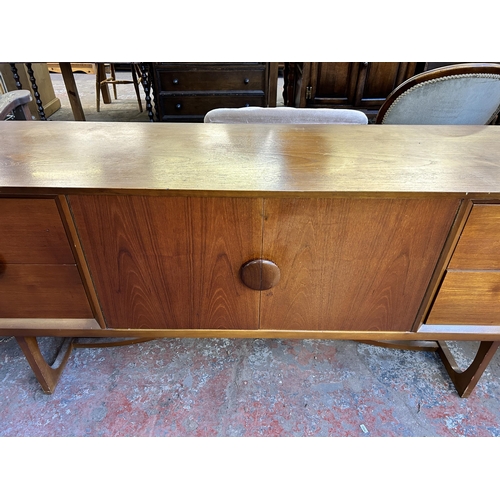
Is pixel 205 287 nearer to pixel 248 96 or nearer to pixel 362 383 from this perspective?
pixel 362 383

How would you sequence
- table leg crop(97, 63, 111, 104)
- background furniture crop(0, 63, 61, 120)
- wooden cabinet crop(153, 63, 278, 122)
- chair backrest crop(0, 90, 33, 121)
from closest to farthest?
1. chair backrest crop(0, 90, 33, 121)
2. wooden cabinet crop(153, 63, 278, 122)
3. background furniture crop(0, 63, 61, 120)
4. table leg crop(97, 63, 111, 104)

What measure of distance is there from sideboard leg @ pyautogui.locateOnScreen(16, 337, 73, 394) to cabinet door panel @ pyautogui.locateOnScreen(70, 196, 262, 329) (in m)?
0.28

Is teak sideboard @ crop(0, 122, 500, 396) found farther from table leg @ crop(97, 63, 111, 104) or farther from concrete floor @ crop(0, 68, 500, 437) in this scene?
table leg @ crop(97, 63, 111, 104)

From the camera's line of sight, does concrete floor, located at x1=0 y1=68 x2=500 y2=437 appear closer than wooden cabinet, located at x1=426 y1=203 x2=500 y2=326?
No

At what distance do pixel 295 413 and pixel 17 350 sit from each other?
0.93 meters

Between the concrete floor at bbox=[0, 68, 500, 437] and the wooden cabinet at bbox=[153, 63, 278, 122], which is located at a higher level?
the wooden cabinet at bbox=[153, 63, 278, 122]

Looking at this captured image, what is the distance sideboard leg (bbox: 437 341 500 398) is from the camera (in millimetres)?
961

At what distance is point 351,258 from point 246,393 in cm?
58

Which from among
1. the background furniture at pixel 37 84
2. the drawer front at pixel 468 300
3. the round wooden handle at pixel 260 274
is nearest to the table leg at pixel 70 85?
the background furniture at pixel 37 84

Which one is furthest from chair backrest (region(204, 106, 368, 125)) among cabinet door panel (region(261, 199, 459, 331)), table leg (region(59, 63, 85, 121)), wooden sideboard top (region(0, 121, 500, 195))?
table leg (region(59, 63, 85, 121))

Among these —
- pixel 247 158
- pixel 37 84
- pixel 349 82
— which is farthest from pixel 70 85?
pixel 247 158

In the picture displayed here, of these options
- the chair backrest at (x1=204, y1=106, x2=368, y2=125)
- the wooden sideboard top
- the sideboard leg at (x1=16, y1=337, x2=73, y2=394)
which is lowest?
the sideboard leg at (x1=16, y1=337, x2=73, y2=394)

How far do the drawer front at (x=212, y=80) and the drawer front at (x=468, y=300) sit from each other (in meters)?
2.08

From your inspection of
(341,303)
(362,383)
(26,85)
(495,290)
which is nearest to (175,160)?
(341,303)
